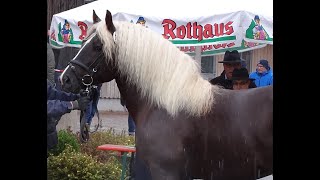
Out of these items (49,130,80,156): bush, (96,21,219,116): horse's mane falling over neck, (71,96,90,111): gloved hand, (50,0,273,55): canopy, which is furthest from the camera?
(50,0,273,55): canopy

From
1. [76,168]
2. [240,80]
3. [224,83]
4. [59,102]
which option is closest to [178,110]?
[59,102]

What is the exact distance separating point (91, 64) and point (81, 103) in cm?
56

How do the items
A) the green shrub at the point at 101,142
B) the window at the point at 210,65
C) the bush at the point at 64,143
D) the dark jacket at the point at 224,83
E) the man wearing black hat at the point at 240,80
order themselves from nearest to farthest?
the man wearing black hat at the point at 240,80
the dark jacket at the point at 224,83
the bush at the point at 64,143
the green shrub at the point at 101,142
the window at the point at 210,65

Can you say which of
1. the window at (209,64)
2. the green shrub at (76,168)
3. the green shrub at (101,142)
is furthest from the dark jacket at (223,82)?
the window at (209,64)

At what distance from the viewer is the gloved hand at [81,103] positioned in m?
4.81

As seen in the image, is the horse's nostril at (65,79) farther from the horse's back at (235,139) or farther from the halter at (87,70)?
the horse's back at (235,139)

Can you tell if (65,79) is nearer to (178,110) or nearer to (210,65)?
(178,110)

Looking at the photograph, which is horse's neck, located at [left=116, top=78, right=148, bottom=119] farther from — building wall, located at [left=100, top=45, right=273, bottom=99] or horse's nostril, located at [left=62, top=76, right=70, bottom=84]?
building wall, located at [left=100, top=45, right=273, bottom=99]

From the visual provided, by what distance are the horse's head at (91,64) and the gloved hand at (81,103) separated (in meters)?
0.29

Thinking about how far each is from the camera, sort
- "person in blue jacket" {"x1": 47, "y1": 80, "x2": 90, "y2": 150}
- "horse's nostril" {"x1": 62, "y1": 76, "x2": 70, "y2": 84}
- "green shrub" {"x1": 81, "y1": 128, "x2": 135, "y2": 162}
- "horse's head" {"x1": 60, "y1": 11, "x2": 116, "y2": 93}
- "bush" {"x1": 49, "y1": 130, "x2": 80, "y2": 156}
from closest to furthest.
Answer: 1. "horse's head" {"x1": 60, "y1": 11, "x2": 116, "y2": 93}
2. "horse's nostril" {"x1": 62, "y1": 76, "x2": 70, "y2": 84}
3. "person in blue jacket" {"x1": 47, "y1": 80, "x2": 90, "y2": 150}
4. "bush" {"x1": 49, "y1": 130, "x2": 80, "y2": 156}
5. "green shrub" {"x1": 81, "y1": 128, "x2": 135, "y2": 162}

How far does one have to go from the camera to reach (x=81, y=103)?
4867 mm

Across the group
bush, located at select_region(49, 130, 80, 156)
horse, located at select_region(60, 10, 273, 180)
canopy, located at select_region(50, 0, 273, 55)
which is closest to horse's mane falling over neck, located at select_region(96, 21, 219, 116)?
horse, located at select_region(60, 10, 273, 180)

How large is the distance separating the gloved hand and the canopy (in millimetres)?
2340

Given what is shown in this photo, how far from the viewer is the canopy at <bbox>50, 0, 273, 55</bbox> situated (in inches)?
275
